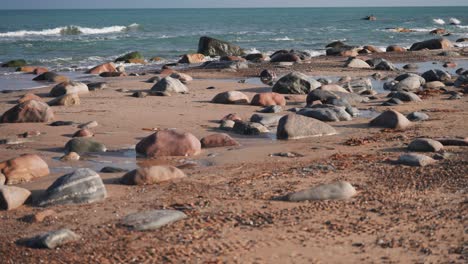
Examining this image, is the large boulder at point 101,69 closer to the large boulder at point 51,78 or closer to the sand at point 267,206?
the large boulder at point 51,78

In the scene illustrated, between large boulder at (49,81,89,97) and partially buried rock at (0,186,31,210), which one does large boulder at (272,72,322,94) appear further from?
partially buried rock at (0,186,31,210)

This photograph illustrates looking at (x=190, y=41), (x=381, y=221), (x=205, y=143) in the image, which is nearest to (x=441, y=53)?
(x=190, y=41)

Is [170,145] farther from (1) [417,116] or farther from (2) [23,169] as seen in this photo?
(1) [417,116]

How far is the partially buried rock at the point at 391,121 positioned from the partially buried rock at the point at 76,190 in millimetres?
4919

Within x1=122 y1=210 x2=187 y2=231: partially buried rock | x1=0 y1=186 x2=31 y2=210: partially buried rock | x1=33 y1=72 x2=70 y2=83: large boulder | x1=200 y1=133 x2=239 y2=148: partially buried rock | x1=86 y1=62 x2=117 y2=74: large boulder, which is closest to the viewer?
x1=122 y1=210 x2=187 y2=231: partially buried rock

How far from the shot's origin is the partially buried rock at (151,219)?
5.13m

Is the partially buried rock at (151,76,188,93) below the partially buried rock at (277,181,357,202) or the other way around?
below

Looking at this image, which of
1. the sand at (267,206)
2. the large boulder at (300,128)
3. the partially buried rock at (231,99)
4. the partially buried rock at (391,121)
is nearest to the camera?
the sand at (267,206)

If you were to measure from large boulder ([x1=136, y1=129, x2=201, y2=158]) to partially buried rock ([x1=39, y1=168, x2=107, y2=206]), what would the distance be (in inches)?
72.4

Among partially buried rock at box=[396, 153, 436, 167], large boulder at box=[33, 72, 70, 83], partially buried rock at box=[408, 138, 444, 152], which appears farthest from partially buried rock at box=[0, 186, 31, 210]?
large boulder at box=[33, 72, 70, 83]

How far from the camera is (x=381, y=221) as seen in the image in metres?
5.18

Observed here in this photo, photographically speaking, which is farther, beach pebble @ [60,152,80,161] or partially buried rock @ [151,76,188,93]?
partially buried rock @ [151,76,188,93]

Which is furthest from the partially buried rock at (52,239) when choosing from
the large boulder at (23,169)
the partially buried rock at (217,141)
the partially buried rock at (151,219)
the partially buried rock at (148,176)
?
the partially buried rock at (217,141)

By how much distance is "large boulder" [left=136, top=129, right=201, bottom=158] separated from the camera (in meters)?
7.82
